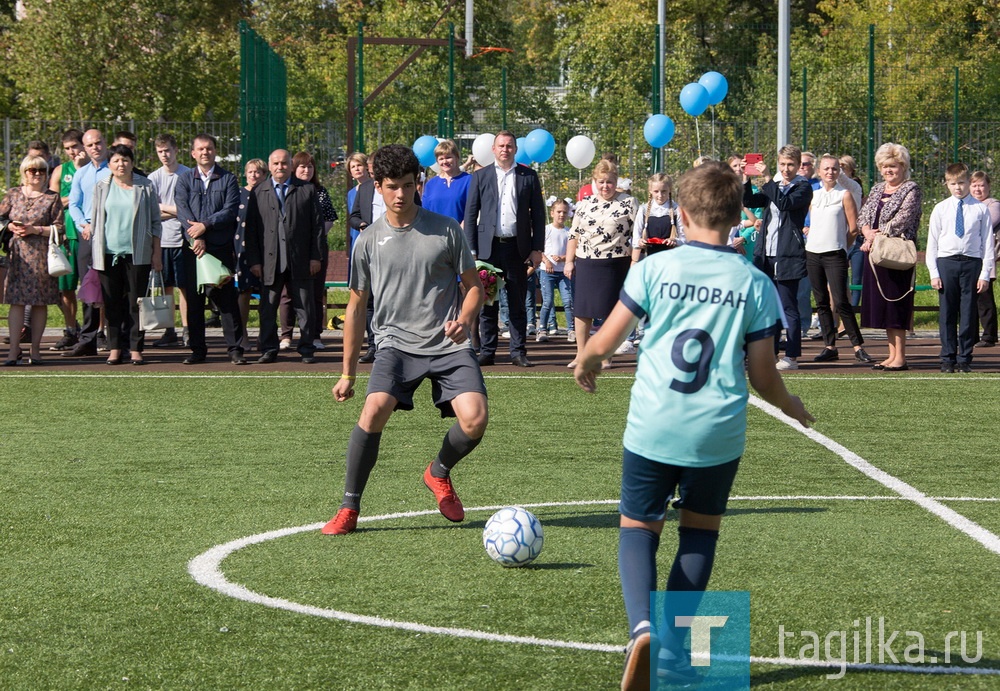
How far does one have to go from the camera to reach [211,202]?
14945 mm

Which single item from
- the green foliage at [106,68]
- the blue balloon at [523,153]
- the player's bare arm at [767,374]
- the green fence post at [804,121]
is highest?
the green foliage at [106,68]

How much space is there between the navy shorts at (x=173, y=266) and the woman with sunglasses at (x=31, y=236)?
1131 millimetres

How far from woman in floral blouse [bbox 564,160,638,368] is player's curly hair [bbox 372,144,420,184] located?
22.4 feet

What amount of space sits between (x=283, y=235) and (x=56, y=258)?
2190mm

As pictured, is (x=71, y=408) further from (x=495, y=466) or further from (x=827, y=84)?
(x=827, y=84)

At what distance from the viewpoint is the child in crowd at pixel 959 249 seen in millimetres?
13844

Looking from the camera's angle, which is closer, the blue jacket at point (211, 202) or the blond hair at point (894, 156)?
the blond hair at point (894, 156)

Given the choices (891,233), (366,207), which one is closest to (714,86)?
(891,233)

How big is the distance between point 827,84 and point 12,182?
46.8ft

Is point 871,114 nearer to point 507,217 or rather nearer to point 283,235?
point 507,217

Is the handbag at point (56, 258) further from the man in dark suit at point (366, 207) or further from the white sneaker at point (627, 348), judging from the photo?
the white sneaker at point (627, 348)

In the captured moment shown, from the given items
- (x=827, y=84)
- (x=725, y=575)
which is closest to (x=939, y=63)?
(x=827, y=84)

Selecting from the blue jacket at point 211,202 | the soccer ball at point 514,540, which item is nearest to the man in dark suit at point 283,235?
the blue jacket at point 211,202

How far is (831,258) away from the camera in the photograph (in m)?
14.6
